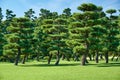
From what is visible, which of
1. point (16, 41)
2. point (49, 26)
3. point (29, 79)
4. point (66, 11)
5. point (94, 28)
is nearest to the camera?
point (29, 79)

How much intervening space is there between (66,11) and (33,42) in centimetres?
4690

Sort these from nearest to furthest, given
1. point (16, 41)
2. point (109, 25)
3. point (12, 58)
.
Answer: point (16, 41) < point (109, 25) < point (12, 58)

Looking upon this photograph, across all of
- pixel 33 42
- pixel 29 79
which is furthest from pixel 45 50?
pixel 29 79

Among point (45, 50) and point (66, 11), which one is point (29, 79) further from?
point (66, 11)

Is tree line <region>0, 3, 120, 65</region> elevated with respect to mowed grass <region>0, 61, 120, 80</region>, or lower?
elevated

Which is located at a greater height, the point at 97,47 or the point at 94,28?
the point at 94,28

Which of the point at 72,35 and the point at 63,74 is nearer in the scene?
the point at 63,74

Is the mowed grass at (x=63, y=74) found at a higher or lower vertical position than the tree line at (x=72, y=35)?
lower

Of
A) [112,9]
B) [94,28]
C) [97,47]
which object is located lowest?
[97,47]

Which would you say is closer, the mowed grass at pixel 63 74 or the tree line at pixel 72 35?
the mowed grass at pixel 63 74

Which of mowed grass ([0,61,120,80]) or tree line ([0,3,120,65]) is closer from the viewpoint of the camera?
mowed grass ([0,61,120,80])

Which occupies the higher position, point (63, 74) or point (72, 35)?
point (72, 35)

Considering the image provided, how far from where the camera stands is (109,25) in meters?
55.9

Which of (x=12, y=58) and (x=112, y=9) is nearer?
(x=112, y=9)
